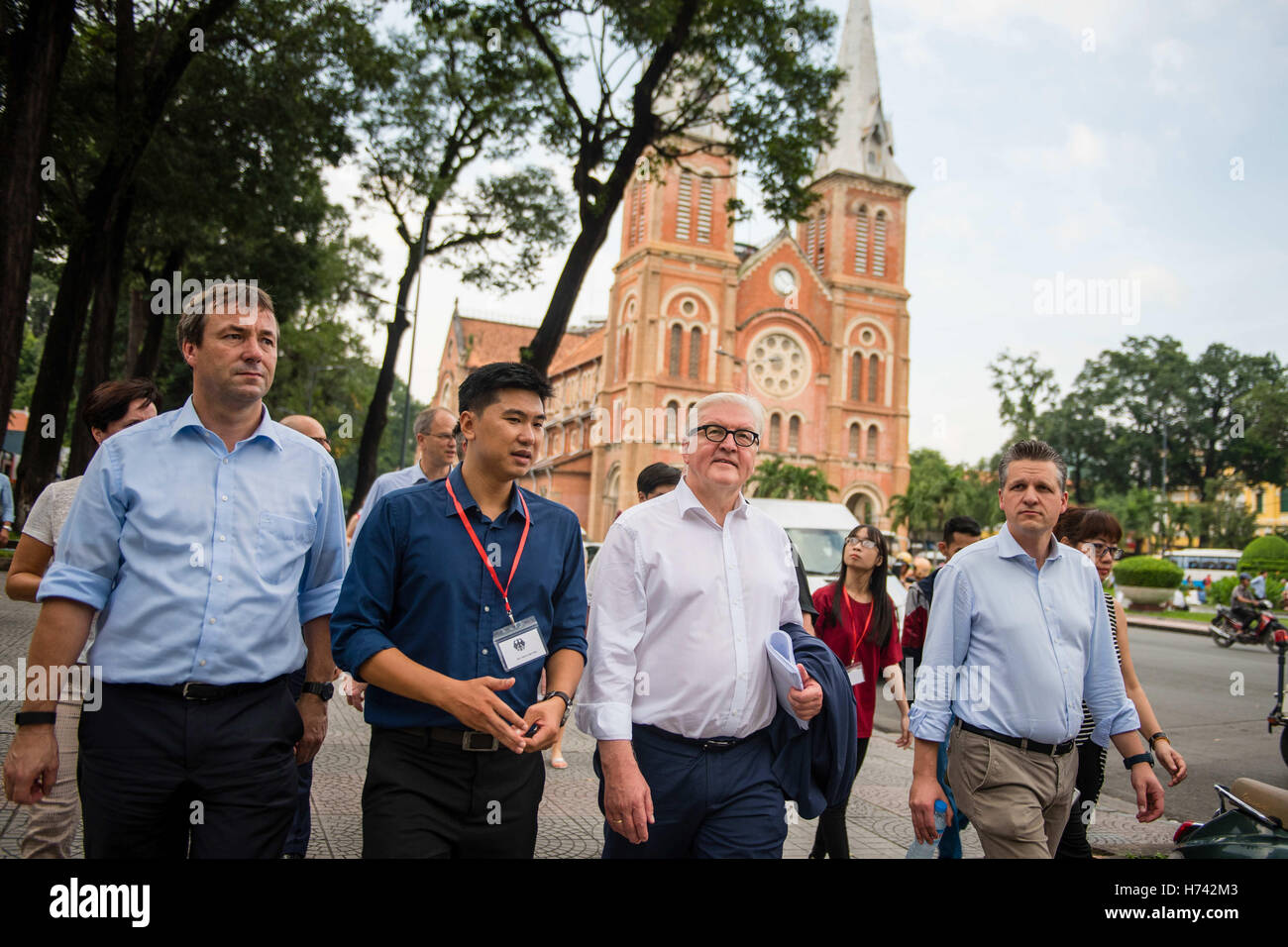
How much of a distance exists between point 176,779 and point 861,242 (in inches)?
2301

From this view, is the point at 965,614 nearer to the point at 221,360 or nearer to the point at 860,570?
the point at 860,570

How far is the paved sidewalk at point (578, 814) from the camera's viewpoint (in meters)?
4.88

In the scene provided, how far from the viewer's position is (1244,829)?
12.5 feet

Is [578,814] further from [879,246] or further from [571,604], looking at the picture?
[879,246]

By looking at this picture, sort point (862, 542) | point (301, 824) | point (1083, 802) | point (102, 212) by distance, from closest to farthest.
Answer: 1. point (301, 824)
2. point (1083, 802)
3. point (862, 542)
4. point (102, 212)

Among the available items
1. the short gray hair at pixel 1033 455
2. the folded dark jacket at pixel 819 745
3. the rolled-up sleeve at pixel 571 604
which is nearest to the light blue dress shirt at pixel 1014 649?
the short gray hair at pixel 1033 455

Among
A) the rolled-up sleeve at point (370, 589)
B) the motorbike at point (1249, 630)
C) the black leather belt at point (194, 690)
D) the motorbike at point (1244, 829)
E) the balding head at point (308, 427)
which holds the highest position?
the balding head at point (308, 427)

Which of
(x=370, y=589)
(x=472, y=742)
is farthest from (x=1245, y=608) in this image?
(x=370, y=589)

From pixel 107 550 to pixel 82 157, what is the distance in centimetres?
1394

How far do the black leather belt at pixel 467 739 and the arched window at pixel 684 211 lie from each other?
170ft

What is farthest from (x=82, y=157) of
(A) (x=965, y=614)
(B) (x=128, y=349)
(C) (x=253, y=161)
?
(A) (x=965, y=614)

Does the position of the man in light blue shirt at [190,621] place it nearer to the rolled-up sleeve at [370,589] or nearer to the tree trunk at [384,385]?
the rolled-up sleeve at [370,589]
